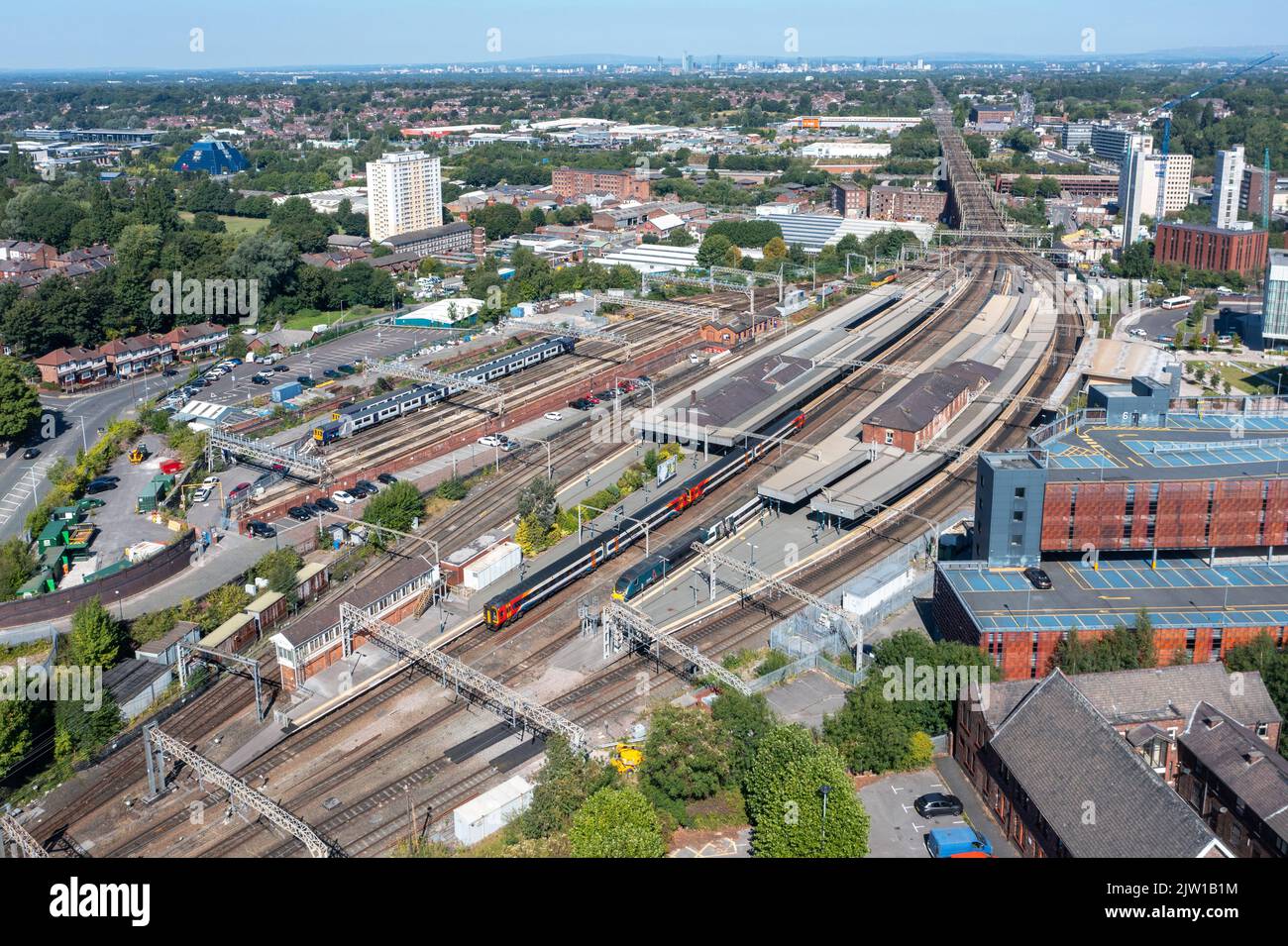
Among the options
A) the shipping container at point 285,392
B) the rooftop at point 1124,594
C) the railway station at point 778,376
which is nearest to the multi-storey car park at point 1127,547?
the rooftop at point 1124,594

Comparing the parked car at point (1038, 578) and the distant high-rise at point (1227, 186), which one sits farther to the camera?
the distant high-rise at point (1227, 186)

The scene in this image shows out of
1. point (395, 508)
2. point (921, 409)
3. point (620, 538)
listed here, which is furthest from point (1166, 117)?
point (395, 508)

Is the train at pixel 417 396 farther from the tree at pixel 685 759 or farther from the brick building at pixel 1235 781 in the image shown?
the brick building at pixel 1235 781

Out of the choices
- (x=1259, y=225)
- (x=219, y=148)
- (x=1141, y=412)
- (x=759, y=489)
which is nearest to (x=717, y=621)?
(x=759, y=489)

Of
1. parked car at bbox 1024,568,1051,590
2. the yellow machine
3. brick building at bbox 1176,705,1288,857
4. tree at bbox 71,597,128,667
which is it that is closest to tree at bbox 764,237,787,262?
parked car at bbox 1024,568,1051,590

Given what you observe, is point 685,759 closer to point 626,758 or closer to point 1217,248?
point 626,758
